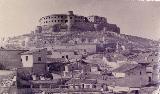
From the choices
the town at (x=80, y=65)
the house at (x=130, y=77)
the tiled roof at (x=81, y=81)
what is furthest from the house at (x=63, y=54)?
the house at (x=130, y=77)

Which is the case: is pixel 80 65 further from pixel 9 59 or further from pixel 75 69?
pixel 9 59

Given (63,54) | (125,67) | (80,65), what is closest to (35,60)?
(63,54)

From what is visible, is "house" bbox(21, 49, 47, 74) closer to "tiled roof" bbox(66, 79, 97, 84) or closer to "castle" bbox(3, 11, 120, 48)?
"castle" bbox(3, 11, 120, 48)

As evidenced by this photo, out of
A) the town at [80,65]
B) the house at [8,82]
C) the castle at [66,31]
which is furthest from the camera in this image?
the castle at [66,31]

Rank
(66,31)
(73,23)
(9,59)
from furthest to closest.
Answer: (66,31) → (73,23) → (9,59)

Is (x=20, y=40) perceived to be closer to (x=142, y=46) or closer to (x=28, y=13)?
(x=28, y=13)

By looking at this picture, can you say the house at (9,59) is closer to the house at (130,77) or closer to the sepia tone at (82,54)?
the sepia tone at (82,54)

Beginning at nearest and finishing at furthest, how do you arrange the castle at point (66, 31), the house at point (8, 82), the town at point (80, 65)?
the house at point (8, 82)
the town at point (80, 65)
the castle at point (66, 31)

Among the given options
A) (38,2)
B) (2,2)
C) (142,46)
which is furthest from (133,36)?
(2,2)
